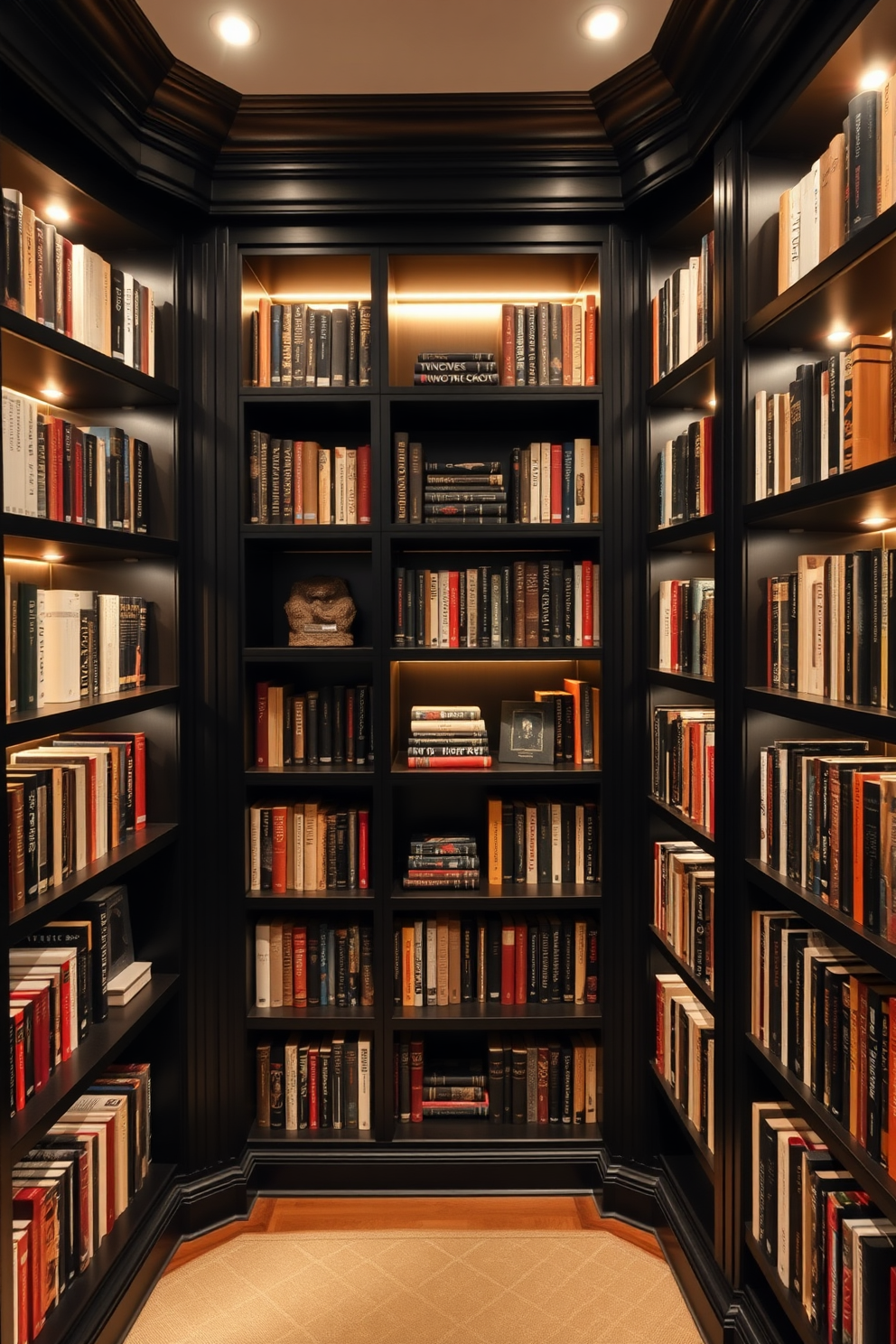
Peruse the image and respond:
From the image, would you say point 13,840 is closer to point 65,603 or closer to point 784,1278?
point 65,603

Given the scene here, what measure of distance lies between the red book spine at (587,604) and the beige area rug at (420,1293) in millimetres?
1551

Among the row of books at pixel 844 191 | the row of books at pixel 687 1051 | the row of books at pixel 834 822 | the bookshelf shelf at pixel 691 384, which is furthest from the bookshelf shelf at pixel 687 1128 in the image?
the row of books at pixel 844 191

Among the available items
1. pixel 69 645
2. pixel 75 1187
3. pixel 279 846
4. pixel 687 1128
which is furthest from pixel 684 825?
pixel 75 1187

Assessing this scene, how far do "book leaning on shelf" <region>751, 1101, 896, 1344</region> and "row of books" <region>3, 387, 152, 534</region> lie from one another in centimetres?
187

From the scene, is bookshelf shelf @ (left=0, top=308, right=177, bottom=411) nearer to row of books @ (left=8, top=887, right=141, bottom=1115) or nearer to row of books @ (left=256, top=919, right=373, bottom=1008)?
row of books @ (left=8, top=887, right=141, bottom=1115)

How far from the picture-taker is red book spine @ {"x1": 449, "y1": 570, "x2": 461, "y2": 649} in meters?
2.52

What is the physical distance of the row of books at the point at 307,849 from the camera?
2.51 meters

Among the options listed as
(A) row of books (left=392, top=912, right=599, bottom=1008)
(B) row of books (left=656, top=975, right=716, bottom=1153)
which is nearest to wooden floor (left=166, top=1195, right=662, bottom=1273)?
(B) row of books (left=656, top=975, right=716, bottom=1153)

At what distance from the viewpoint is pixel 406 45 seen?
6.44 ft

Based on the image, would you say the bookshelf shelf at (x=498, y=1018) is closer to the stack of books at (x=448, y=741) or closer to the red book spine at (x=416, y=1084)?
the red book spine at (x=416, y=1084)

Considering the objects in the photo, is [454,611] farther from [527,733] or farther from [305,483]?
[305,483]

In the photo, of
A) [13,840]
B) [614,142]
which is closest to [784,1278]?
[13,840]

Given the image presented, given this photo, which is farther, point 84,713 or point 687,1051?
point 687,1051

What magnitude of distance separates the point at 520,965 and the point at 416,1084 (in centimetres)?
45
